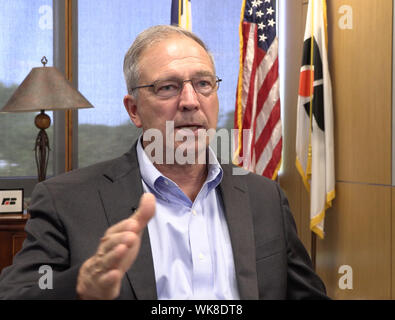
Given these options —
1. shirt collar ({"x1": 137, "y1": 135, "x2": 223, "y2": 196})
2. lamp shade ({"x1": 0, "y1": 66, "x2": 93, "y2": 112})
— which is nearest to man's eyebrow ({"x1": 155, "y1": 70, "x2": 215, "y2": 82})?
shirt collar ({"x1": 137, "y1": 135, "x2": 223, "y2": 196})

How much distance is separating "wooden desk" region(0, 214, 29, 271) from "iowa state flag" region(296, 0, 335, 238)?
6.81 ft

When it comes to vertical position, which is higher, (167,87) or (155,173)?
(167,87)

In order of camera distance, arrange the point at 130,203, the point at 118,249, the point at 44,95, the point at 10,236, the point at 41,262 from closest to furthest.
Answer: the point at 118,249 → the point at 41,262 → the point at 130,203 → the point at 10,236 → the point at 44,95

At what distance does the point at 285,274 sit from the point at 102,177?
2.02ft

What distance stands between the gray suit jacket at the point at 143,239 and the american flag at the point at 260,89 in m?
2.34

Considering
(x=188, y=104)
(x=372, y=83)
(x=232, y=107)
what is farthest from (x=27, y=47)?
(x=188, y=104)

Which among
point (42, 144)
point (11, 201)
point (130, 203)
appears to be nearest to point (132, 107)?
point (130, 203)

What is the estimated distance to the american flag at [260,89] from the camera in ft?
12.7

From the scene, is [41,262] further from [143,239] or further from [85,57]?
[85,57]

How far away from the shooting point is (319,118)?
3.58 m

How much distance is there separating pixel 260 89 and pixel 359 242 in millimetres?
1449

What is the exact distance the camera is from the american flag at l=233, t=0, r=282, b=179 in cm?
388

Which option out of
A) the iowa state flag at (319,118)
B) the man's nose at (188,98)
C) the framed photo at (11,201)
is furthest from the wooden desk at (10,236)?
the iowa state flag at (319,118)
